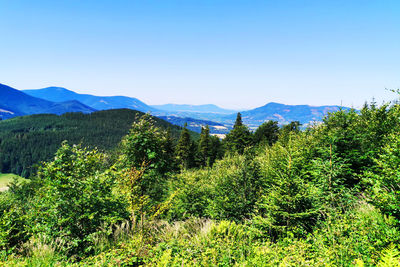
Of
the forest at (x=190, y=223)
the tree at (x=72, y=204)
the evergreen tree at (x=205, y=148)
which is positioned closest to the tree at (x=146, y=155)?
the forest at (x=190, y=223)

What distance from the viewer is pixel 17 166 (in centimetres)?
17225

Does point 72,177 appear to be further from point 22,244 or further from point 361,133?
point 361,133

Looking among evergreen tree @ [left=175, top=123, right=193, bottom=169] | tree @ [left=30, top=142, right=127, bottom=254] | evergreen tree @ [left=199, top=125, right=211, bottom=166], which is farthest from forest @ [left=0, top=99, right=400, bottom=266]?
evergreen tree @ [left=199, top=125, right=211, bottom=166]

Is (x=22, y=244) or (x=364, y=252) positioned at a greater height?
(x=364, y=252)

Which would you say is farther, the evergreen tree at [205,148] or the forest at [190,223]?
the evergreen tree at [205,148]

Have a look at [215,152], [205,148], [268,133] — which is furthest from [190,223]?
[268,133]

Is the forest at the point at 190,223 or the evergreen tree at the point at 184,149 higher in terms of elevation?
the forest at the point at 190,223

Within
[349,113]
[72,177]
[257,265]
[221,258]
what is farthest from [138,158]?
[349,113]

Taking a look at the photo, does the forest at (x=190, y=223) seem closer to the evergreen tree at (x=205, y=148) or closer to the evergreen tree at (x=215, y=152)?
the evergreen tree at (x=205, y=148)

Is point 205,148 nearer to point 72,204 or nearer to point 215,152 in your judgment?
point 215,152

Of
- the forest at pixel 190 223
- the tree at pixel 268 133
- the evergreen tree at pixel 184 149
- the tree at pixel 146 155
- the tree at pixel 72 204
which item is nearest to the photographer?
the forest at pixel 190 223

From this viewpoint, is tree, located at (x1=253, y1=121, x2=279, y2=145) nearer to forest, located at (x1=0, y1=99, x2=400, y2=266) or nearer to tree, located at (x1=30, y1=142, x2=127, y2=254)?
forest, located at (x1=0, y1=99, x2=400, y2=266)

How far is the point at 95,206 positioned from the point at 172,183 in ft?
33.4

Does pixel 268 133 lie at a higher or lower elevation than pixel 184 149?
higher
